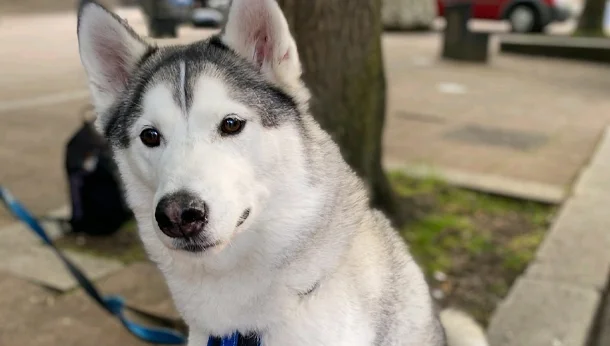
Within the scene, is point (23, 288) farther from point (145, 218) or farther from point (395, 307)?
point (395, 307)

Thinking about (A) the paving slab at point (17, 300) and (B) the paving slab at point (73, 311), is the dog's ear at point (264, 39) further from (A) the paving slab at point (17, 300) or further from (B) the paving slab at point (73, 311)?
(A) the paving slab at point (17, 300)

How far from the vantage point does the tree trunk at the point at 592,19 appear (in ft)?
56.6

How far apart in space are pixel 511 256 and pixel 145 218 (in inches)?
123

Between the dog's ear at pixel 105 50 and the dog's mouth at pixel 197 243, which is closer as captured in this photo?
the dog's mouth at pixel 197 243

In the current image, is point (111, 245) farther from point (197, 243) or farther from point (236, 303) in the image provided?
point (197, 243)

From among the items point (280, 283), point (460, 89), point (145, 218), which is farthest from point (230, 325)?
point (460, 89)

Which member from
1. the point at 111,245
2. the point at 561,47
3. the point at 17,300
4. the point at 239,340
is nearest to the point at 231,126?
the point at 239,340

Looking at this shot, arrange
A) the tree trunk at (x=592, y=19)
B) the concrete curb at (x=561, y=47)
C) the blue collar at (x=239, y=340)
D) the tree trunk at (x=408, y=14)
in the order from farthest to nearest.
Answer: the tree trunk at (x=408, y=14) < the tree trunk at (x=592, y=19) < the concrete curb at (x=561, y=47) < the blue collar at (x=239, y=340)

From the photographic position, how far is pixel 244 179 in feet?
6.23

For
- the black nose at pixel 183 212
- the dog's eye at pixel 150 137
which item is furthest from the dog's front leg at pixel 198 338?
the dog's eye at pixel 150 137

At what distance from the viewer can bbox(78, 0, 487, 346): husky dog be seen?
1.93 meters

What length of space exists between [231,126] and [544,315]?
2.40 meters

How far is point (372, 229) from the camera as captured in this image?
2.42 metres

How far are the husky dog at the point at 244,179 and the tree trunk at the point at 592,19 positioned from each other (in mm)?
17655
